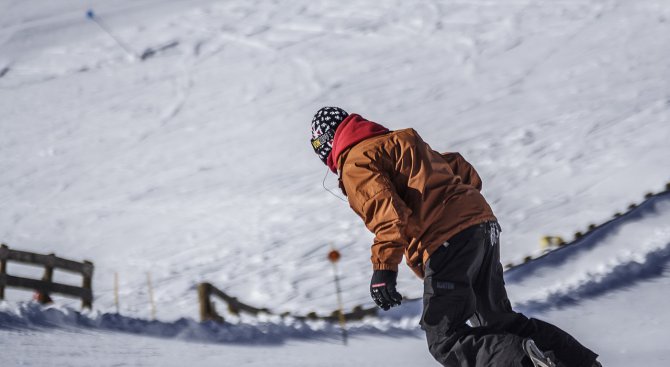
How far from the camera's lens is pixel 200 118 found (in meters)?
20.6

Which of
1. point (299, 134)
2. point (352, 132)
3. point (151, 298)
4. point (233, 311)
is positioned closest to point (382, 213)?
point (352, 132)

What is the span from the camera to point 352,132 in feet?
11.5

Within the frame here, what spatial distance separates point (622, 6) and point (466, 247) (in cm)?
2112

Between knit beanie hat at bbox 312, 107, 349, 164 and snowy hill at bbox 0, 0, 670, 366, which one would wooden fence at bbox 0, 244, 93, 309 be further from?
knit beanie hat at bbox 312, 107, 349, 164

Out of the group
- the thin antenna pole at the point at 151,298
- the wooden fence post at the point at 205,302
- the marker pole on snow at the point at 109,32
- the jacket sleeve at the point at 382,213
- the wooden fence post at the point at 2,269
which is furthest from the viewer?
the marker pole on snow at the point at 109,32

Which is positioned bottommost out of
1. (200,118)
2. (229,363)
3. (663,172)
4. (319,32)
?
(229,363)

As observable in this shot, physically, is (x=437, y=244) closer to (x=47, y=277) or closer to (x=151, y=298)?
(x=47, y=277)

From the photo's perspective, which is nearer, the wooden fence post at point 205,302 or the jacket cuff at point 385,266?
the jacket cuff at point 385,266

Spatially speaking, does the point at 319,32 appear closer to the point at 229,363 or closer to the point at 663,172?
the point at 663,172

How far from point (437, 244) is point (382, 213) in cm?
35

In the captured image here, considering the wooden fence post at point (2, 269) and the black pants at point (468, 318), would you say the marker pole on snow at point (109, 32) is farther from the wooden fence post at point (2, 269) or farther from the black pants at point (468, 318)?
the black pants at point (468, 318)

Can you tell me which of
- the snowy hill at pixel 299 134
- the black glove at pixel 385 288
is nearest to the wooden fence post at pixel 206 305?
the snowy hill at pixel 299 134

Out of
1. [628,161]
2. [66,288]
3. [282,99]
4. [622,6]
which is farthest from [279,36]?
[66,288]

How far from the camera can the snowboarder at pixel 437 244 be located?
3.26m
